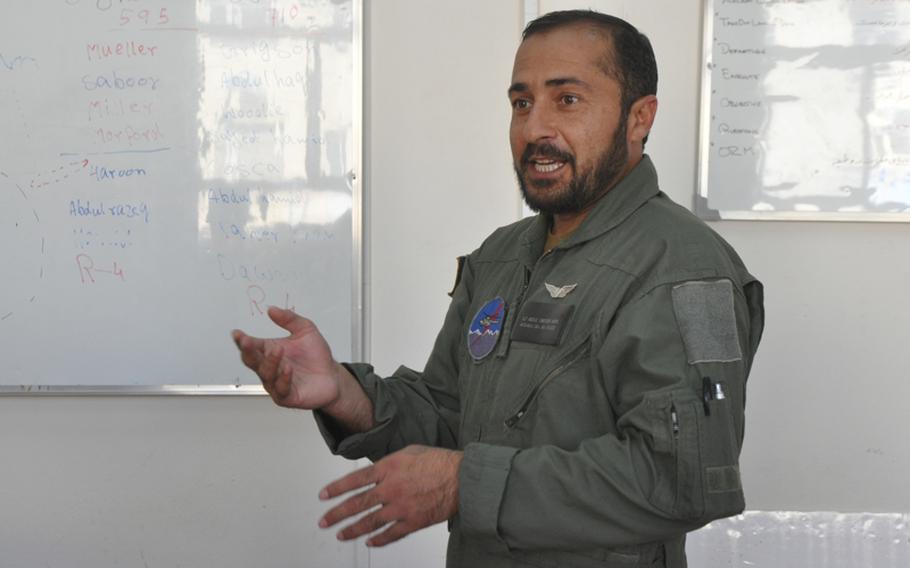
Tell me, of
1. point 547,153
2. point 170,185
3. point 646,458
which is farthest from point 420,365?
point 646,458

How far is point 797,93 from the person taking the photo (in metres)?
2.37

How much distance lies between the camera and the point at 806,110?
2.37 metres

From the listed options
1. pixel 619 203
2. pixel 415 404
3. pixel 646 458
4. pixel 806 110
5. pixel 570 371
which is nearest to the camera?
pixel 646 458

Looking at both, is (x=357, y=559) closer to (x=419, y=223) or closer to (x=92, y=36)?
(x=419, y=223)

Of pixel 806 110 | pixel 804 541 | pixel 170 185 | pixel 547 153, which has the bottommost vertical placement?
pixel 804 541

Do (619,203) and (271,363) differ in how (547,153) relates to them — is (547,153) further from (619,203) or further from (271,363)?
(271,363)

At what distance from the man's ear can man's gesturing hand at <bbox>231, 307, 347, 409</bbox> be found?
1.97 ft

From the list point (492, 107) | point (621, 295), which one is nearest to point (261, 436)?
point (492, 107)

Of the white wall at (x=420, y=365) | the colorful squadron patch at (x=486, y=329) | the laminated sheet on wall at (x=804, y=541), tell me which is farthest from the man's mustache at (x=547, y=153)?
the laminated sheet on wall at (x=804, y=541)

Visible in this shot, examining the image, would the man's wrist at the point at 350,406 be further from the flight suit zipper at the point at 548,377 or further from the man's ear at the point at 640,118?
the man's ear at the point at 640,118

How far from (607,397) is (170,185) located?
1669mm

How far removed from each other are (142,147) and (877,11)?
2066 mm

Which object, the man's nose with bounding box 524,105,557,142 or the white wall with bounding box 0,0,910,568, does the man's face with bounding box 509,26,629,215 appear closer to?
the man's nose with bounding box 524,105,557,142

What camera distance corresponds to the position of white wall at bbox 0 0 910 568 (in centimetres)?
244
